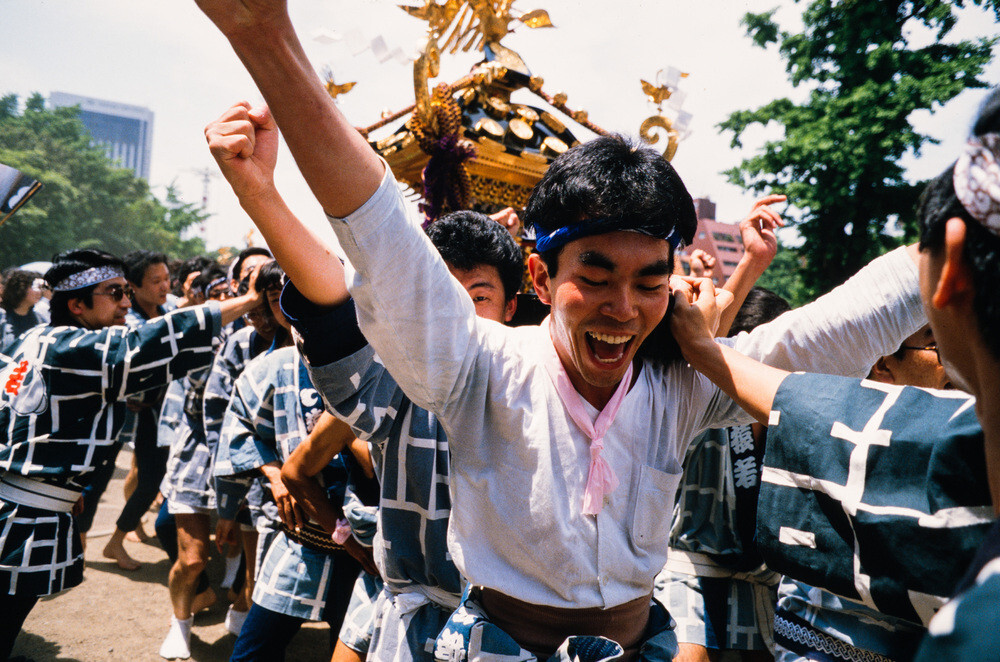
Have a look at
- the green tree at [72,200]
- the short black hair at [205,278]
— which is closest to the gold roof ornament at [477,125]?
the short black hair at [205,278]

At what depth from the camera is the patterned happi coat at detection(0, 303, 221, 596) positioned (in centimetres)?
299

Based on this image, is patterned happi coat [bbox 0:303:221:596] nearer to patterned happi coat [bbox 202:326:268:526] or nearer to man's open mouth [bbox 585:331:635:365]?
patterned happi coat [bbox 202:326:268:526]

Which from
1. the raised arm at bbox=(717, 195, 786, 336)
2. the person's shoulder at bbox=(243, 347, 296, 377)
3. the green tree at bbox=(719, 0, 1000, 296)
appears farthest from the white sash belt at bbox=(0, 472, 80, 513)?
the green tree at bbox=(719, 0, 1000, 296)

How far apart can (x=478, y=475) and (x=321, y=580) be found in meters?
1.65

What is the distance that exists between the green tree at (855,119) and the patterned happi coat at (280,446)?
11289 millimetres

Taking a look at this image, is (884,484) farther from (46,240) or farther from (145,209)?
(145,209)

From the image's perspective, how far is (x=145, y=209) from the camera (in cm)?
3988

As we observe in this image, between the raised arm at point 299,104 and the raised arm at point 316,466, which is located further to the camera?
the raised arm at point 316,466

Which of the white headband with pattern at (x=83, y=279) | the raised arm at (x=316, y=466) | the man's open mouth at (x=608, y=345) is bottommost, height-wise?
the raised arm at (x=316, y=466)

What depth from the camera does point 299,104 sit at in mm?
956

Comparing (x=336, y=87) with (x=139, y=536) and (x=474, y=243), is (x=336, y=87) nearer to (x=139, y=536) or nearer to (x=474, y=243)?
(x=474, y=243)

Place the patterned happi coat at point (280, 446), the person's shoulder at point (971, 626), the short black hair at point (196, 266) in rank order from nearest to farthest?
1. the person's shoulder at point (971, 626)
2. the patterned happi coat at point (280, 446)
3. the short black hair at point (196, 266)

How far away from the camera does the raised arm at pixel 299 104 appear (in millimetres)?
916

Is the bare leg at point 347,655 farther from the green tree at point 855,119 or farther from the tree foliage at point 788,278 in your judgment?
the green tree at point 855,119
